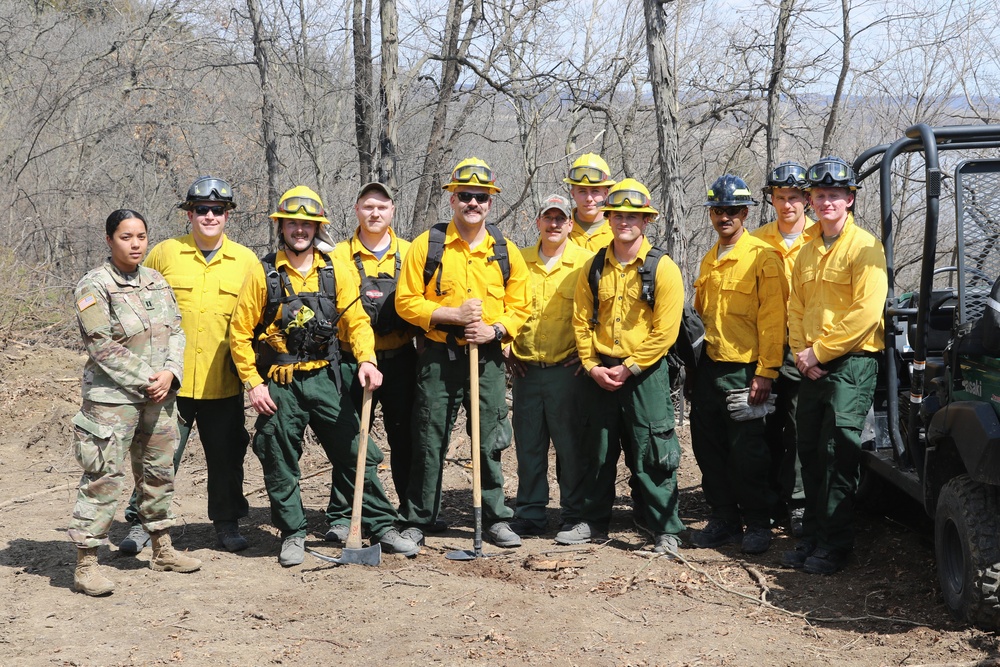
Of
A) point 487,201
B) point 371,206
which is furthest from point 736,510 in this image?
point 371,206

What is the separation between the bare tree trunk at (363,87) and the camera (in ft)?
32.6

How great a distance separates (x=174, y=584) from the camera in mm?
5262

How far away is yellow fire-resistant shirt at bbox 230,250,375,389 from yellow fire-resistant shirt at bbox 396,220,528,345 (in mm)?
270

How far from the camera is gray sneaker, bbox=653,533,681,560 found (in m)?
5.80

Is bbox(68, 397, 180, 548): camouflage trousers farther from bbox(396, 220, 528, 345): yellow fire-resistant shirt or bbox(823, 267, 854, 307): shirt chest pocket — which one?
bbox(823, 267, 854, 307): shirt chest pocket

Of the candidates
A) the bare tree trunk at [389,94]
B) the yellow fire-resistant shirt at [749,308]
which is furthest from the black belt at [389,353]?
the bare tree trunk at [389,94]

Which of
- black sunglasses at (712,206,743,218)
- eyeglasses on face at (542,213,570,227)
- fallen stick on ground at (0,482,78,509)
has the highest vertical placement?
black sunglasses at (712,206,743,218)

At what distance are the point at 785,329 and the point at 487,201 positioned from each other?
1975mm

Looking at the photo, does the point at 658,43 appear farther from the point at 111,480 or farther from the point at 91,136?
the point at 91,136

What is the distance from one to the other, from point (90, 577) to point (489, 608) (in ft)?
7.06

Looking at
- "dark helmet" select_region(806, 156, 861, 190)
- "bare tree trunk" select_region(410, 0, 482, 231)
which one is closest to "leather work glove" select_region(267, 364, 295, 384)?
"dark helmet" select_region(806, 156, 861, 190)

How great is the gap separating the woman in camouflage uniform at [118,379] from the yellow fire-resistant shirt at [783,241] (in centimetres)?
369

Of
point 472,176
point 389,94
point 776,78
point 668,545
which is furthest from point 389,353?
point 776,78

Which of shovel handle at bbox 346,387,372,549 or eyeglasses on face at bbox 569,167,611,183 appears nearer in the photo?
shovel handle at bbox 346,387,372,549
